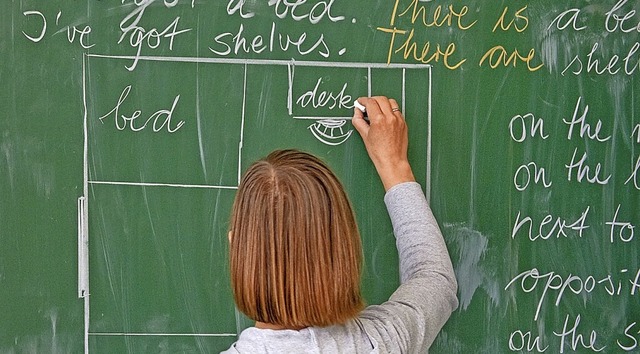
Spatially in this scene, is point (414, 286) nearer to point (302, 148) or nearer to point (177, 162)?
point (302, 148)

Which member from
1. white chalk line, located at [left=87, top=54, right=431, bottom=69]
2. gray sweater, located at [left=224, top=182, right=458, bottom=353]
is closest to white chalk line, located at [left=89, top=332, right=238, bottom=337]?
gray sweater, located at [left=224, top=182, right=458, bottom=353]

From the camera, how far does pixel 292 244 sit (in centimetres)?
133

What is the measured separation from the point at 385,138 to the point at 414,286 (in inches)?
14.6

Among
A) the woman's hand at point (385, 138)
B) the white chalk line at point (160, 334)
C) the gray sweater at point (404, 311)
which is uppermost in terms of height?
the woman's hand at point (385, 138)

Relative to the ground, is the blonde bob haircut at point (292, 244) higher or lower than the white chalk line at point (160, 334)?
higher

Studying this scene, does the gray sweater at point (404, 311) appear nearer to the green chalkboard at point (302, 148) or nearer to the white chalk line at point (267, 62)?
the green chalkboard at point (302, 148)

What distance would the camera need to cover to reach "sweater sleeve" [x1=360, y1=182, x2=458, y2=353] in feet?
4.71

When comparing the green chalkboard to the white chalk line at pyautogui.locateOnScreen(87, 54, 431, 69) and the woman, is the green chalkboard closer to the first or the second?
the white chalk line at pyautogui.locateOnScreen(87, 54, 431, 69)

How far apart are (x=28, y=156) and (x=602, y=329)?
1.34 m

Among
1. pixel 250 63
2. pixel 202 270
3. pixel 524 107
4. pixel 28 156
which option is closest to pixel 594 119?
pixel 524 107

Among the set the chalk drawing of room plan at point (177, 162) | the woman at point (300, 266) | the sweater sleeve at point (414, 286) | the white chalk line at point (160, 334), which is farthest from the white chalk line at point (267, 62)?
the white chalk line at point (160, 334)

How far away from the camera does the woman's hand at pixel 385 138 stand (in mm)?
1768

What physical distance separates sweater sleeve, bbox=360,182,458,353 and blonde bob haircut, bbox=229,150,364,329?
11cm

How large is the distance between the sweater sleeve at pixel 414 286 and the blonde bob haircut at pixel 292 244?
107 mm
